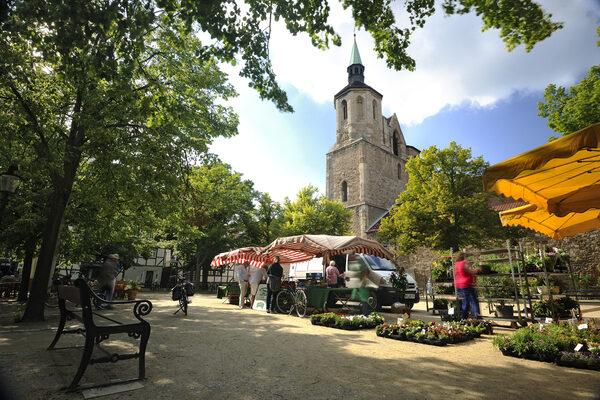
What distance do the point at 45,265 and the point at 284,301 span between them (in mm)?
6860

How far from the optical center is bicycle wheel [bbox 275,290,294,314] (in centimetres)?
1048

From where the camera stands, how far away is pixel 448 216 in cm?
1602

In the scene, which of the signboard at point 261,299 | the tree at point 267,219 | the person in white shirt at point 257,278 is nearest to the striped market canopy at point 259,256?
the person in white shirt at point 257,278

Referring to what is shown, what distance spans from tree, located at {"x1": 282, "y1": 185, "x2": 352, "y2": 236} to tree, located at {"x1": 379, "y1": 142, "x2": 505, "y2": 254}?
380 inches

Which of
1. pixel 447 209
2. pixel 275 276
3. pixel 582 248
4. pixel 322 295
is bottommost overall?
pixel 322 295

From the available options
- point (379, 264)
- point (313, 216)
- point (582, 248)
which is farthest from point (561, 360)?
point (313, 216)

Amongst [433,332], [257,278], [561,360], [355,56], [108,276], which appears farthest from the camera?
[355,56]

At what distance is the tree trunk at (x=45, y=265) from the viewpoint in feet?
24.9

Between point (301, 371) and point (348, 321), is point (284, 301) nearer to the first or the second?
point (348, 321)

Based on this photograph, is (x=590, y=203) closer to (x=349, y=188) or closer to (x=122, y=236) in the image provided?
(x=122, y=236)

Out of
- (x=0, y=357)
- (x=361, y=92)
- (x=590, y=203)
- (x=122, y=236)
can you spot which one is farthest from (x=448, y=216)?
(x=361, y=92)

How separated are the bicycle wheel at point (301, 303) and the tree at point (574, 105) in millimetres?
15176

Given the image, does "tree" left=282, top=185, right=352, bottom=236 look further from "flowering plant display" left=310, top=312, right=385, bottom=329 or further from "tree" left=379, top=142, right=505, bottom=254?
"flowering plant display" left=310, top=312, right=385, bottom=329

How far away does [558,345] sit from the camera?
4332mm
